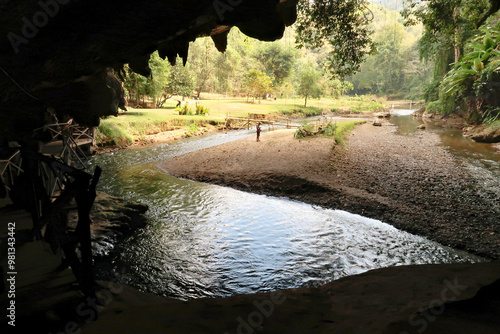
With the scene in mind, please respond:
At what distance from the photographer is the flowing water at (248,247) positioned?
6.89 metres

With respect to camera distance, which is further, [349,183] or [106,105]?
[349,183]

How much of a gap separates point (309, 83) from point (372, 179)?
40528 mm

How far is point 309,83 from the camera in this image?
50.8m

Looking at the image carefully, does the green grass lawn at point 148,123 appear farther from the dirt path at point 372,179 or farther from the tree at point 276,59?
the tree at point 276,59

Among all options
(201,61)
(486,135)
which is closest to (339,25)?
(486,135)

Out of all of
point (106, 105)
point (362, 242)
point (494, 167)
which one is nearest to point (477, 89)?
point (494, 167)

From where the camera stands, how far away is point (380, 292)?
4.69 meters

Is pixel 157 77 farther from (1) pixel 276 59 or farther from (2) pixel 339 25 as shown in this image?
(1) pixel 276 59

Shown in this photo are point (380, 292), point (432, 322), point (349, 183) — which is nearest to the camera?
point (432, 322)

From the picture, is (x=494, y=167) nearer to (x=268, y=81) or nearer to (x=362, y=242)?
(x=362, y=242)

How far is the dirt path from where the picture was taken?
9.28 meters

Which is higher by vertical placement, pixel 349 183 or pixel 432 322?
pixel 432 322

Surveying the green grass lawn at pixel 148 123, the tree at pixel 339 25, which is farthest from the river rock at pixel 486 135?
the green grass lawn at pixel 148 123

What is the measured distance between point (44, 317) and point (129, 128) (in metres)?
22.8
